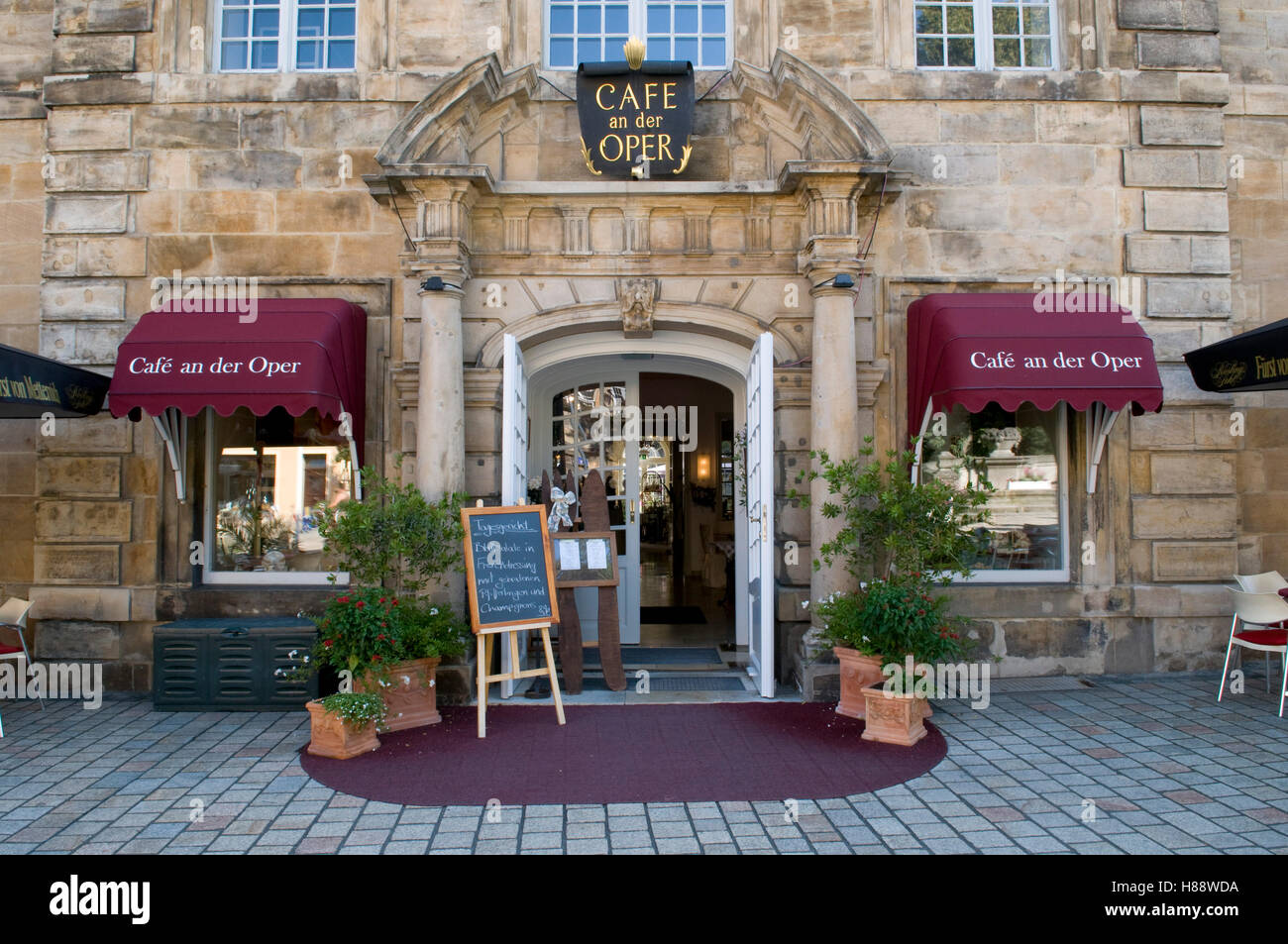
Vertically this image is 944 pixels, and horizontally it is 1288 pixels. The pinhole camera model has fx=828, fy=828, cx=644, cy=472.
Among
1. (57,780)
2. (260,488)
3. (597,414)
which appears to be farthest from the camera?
(597,414)

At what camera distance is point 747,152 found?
668 cm

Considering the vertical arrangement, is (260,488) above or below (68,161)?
below

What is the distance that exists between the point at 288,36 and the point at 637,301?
12.2 ft

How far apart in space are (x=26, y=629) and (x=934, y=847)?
6.94m

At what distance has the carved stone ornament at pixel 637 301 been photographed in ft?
21.3

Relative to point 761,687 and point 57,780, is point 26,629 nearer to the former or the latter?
point 57,780

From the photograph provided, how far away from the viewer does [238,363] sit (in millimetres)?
5820

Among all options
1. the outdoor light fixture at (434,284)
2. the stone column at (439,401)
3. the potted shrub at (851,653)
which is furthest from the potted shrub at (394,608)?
the potted shrub at (851,653)

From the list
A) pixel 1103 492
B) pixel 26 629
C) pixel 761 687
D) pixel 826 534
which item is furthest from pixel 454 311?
pixel 1103 492

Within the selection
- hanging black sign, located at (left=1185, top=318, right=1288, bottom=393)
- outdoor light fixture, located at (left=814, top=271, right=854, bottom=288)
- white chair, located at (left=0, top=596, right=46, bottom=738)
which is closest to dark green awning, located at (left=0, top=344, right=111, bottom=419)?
white chair, located at (left=0, top=596, right=46, bottom=738)

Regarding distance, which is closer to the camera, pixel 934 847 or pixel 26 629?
pixel 934 847

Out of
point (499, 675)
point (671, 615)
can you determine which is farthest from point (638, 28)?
point (671, 615)

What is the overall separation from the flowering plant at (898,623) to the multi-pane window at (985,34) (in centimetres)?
447

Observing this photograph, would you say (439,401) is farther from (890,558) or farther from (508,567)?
(890,558)
